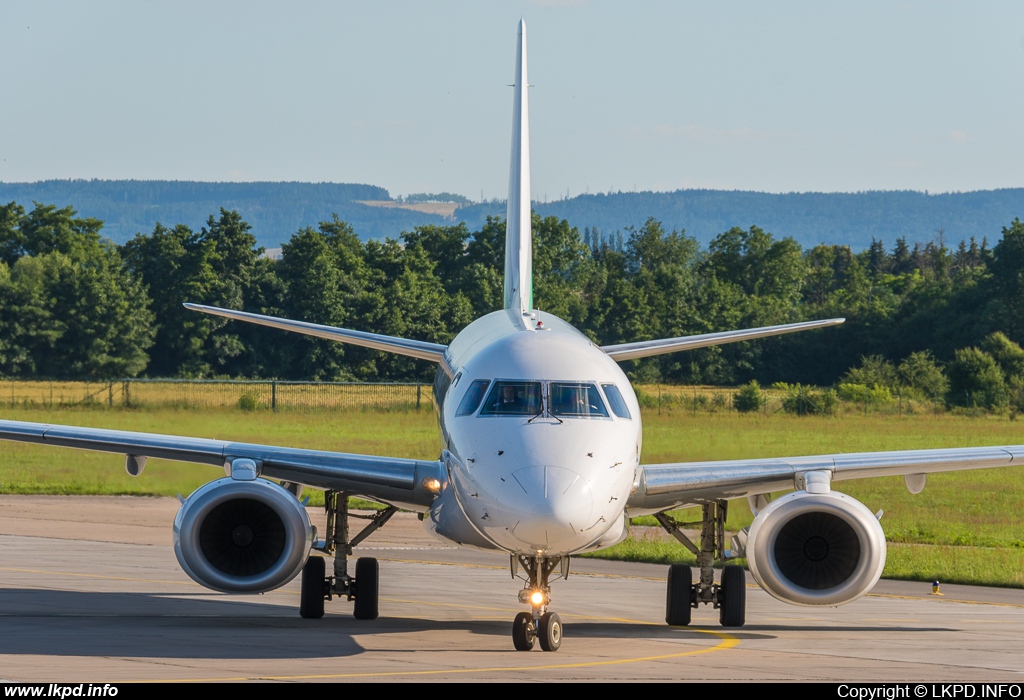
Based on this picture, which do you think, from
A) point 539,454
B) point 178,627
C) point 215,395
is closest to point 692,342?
point 539,454

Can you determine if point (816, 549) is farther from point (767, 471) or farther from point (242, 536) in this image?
point (242, 536)

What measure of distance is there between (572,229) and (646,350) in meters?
101

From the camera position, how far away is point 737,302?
355 ft

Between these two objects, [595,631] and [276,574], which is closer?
[276,574]

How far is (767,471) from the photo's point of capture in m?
17.9

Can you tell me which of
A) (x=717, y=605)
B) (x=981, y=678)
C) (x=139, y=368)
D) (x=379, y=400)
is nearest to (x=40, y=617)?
(x=717, y=605)

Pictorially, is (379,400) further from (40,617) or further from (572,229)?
(572,229)

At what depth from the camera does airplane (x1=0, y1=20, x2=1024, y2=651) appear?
1437 cm

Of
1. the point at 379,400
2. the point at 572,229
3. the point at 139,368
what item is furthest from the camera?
the point at 572,229

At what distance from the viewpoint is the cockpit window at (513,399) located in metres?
15.0

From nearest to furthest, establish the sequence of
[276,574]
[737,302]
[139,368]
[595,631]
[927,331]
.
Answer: [276,574] < [595,631] < [139,368] < [927,331] < [737,302]

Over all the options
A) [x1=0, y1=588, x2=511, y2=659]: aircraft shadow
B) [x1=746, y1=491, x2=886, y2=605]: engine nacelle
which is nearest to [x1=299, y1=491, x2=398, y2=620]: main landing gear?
[x1=0, y1=588, x2=511, y2=659]: aircraft shadow

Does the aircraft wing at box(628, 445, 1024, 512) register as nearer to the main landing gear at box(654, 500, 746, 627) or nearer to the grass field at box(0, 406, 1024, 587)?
the main landing gear at box(654, 500, 746, 627)

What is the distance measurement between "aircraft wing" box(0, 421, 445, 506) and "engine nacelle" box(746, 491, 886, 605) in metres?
3.93
